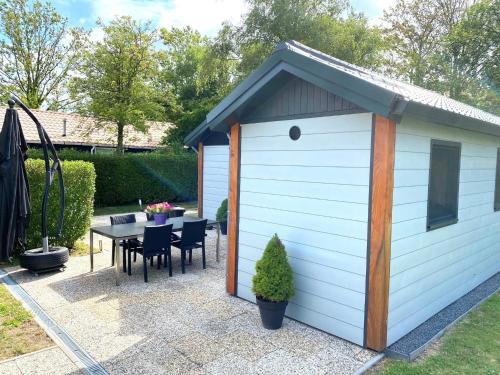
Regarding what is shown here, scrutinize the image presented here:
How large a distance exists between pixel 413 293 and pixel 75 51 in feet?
89.0

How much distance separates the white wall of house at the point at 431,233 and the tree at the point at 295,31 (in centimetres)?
1139

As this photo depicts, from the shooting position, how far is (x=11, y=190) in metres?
4.48

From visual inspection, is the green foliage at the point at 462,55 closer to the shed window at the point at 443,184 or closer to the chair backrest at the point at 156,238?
the shed window at the point at 443,184

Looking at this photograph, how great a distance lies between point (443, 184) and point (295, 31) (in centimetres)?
1320

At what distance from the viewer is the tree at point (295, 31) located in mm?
15977

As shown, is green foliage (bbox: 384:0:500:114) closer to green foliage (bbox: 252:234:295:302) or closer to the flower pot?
the flower pot

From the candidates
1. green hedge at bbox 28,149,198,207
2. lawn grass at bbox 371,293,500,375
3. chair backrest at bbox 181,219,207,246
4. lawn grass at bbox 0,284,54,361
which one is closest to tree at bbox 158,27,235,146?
green hedge at bbox 28,149,198,207

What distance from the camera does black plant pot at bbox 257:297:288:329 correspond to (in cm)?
407

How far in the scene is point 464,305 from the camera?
197 inches

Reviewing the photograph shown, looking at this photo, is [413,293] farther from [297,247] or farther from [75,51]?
[75,51]

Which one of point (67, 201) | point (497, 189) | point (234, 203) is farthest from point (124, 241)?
point (497, 189)

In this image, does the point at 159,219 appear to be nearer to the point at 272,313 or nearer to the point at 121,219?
the point at 121,219

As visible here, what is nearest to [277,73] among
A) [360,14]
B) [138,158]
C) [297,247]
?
[297,247]

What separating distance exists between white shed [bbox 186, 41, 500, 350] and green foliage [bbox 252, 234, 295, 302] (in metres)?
0.35
